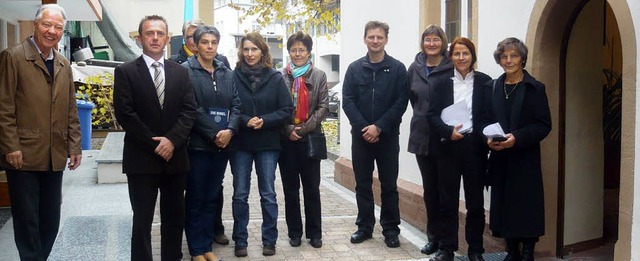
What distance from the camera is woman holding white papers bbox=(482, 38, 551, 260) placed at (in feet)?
16.6

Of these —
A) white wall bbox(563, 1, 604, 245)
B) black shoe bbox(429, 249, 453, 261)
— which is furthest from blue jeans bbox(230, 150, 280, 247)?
white wall bbox(563, 1, 604, 245)

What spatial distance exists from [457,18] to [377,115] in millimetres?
1746

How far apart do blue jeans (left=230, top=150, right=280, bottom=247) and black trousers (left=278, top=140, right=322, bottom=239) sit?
214 mm

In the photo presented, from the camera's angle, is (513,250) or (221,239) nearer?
(513,250)

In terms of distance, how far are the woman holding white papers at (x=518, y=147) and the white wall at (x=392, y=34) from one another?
251 centimetres

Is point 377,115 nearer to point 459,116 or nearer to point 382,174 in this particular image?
point 382,174

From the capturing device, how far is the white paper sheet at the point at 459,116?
551cm

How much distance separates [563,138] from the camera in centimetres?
563

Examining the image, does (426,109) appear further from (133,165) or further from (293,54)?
(133,165)

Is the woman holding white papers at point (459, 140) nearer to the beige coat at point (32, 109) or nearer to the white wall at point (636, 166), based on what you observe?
the white wall at point (636, 166)

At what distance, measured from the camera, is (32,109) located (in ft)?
15.5

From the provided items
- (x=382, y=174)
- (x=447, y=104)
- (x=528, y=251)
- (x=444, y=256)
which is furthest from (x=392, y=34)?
(x=528, y=251)

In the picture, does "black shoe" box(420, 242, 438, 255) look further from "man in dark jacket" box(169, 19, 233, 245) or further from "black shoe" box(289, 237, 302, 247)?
"man in dark jacket" box(169, 19, 233, 245)

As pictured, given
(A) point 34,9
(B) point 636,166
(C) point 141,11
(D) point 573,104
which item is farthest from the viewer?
(C) point 141,11
